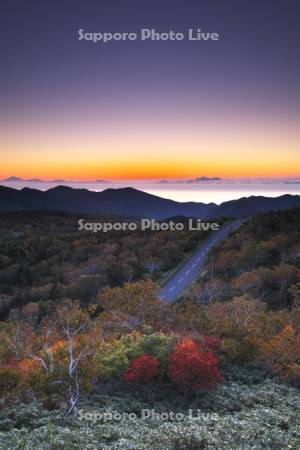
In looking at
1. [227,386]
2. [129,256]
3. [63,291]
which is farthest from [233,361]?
[129,256]

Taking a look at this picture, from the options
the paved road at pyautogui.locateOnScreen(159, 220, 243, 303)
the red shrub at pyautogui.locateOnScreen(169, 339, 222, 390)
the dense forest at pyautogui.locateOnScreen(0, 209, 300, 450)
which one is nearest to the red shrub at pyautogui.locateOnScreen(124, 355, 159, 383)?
the dense forest at pyautogui.locateOnScreen(0, 209, 300, 450)

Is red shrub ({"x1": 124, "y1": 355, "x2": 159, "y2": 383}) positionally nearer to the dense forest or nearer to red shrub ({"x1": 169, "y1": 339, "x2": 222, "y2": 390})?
the dense forest

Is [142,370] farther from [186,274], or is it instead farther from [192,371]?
[186,274]

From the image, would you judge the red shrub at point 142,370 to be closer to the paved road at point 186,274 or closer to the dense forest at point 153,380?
the dense forest at point 153,380

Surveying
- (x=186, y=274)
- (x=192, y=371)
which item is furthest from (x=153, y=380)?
(x=186, y=274)

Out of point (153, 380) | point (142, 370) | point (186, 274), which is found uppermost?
point (142, 370)

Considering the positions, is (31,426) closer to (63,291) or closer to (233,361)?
(233,361)

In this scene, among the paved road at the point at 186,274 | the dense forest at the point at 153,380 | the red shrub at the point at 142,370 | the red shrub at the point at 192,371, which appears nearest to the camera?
the dense forest at the point at 153,380

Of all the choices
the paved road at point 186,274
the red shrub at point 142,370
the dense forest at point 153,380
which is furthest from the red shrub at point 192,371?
the paved road at point 186,274

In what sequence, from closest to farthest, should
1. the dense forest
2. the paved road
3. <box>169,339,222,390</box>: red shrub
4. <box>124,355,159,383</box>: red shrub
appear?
the dense forest
<box>169,339,222,390</box>: red shrub
<box>124,355,159,383</box>: red shrub
the paved road
